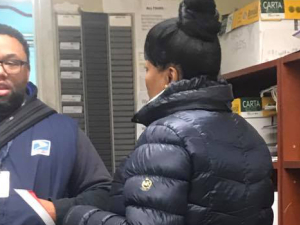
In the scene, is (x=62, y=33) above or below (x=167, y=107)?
above

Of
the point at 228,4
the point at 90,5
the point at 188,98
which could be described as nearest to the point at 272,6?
the point at 228,4

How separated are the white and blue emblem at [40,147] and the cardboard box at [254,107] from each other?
843mm

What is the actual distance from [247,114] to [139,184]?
1.07 metres

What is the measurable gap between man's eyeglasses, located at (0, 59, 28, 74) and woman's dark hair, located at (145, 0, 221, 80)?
0.66m

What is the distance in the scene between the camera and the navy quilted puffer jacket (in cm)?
102

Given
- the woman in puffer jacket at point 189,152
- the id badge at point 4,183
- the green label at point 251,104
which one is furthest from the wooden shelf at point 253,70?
the id badge at point 4,183

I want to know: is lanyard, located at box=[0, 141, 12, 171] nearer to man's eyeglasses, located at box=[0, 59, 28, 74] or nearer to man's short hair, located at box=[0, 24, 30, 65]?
man's eyeglasses, located at box=[0, 59, 28, 74]

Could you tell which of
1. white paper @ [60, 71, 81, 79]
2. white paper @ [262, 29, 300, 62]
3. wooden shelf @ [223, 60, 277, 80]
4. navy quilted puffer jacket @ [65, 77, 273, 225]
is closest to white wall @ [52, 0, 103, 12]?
white paper @ [60, 71, 81, 79]

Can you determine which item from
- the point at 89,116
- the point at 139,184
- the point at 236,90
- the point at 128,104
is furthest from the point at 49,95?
the point at 139,184

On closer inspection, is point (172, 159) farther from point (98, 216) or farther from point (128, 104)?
point (128, 104)

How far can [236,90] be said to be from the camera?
2.30 meters

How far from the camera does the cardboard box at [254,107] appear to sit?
2.00 meters

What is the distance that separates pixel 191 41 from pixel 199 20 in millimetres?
61

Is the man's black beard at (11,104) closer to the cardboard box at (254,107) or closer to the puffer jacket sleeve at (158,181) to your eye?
the puffer jacket sleeve at (158,181)
